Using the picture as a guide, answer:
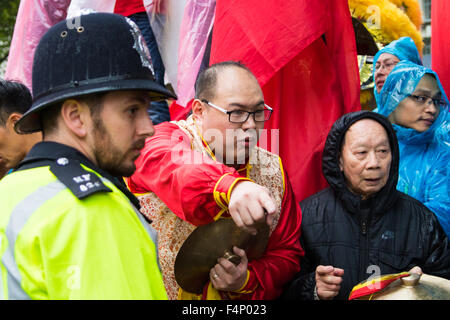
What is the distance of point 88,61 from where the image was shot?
1.33 m

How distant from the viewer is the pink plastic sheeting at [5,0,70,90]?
3.72 m

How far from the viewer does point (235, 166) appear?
257 centimetres

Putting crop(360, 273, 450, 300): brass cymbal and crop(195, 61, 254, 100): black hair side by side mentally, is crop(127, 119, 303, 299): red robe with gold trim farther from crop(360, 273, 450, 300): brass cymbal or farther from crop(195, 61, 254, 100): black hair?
crop(360, 273, 450, 300): brass cymbal

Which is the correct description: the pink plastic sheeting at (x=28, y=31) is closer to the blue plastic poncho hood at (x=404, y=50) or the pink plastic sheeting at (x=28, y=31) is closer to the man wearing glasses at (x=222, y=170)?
the man wearing glasses at (x=222, y=170)

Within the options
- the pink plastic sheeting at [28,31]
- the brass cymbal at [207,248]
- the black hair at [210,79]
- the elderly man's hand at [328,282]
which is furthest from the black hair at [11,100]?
the elderly man's hand at [328,282]

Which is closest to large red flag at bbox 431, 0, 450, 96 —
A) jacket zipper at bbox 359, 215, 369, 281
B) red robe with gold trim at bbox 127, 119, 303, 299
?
jacket zipper at bbox 359, 215, 369, 281

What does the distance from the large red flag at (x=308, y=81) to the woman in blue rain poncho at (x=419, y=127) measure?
0.46 metres

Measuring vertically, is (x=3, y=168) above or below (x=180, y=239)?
above

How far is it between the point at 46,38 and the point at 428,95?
105 inches

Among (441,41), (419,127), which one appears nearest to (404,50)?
(441,41)

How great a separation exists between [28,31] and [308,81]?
79.6 inches

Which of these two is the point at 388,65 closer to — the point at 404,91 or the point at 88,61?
the point at 404,91
